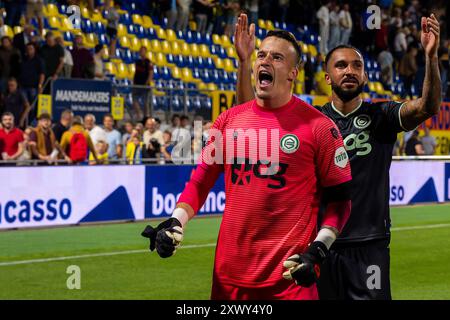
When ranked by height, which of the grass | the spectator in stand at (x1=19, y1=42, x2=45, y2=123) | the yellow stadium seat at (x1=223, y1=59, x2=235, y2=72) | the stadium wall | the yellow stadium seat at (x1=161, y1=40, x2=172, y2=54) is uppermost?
the yellow stadium seat at (x1=161, y1=40, x2=172, y2=54)

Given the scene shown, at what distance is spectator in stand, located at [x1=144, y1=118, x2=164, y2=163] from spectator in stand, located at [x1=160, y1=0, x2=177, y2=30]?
9562 millimetres

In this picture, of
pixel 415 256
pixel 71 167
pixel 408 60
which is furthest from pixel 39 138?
pixel 408 60

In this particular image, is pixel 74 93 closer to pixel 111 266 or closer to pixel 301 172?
pixel 111 266

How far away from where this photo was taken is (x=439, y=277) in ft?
44.7

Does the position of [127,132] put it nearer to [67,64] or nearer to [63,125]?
[67,64]

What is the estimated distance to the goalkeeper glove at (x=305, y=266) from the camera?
512 cm

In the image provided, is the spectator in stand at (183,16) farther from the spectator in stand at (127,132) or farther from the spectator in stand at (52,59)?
the spectator in stand at (52,59)

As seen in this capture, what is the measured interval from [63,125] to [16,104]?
4.28 feet

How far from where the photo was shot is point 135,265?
46.6 feet

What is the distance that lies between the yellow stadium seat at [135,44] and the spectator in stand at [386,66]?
34.0 feet

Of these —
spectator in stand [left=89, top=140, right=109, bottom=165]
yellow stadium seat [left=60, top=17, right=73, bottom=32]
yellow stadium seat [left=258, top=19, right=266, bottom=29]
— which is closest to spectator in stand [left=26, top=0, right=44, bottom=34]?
yellow stadium seat [left=60, top=17, right=73, bottom=32]

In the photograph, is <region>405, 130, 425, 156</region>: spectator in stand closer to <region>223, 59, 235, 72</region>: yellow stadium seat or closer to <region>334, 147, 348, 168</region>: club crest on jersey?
<region>223, 59, 235, 72</region>: yellow stadium seat

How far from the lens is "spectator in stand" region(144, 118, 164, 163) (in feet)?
70.0

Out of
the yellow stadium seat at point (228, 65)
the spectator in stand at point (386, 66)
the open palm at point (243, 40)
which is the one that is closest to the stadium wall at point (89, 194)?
the yellow stadium seat at point (228, 65)
